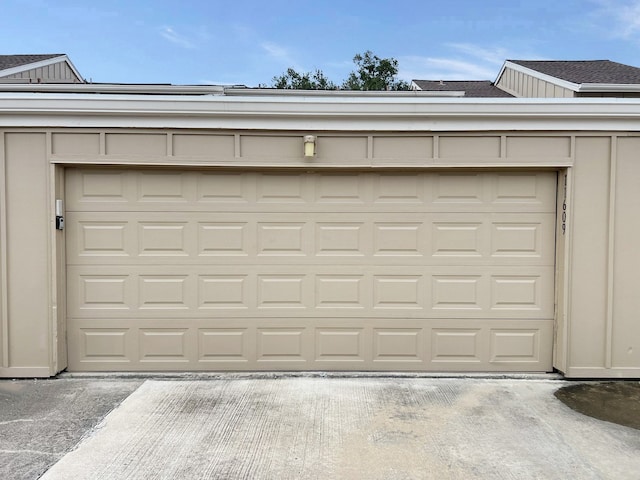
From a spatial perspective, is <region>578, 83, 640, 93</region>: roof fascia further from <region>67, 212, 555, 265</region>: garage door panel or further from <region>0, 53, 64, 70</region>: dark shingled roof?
Answer: <region>0, 53, 64, 70</region>: dark shingled roof

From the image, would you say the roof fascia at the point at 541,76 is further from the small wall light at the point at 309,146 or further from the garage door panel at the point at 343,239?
the small wall light at the point at 309,146

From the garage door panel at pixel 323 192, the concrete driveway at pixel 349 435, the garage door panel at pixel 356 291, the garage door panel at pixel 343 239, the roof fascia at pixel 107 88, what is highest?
the roof fascia at pixel 107 88

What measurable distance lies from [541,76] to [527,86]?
2.40 ft

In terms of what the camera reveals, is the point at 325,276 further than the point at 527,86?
No

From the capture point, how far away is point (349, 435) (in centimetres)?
355

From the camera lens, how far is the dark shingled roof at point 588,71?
7.77 metres

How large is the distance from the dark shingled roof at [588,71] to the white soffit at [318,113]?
145 inches

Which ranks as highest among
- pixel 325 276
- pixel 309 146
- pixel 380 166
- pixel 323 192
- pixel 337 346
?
pixel 309 146

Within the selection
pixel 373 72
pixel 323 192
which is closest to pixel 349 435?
pixel 323 192

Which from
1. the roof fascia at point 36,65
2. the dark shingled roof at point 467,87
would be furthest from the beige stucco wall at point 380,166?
the dark shingled roof at point 467,87

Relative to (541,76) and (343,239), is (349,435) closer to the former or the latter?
(343,239)

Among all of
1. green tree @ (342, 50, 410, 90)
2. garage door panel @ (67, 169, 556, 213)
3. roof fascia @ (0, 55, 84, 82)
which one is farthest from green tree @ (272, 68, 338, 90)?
garage door panel @ (67, 169, 556, 213)

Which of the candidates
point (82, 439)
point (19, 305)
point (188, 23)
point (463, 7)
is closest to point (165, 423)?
point (82, 439)

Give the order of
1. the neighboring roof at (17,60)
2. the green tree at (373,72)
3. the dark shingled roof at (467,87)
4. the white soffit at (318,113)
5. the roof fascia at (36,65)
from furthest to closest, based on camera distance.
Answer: the green tree at (373,72), the dark shingled roof at (467,87), the neighboring roof at (17,60), the roof fascia at (36,65), the white soffit at (318,113)
